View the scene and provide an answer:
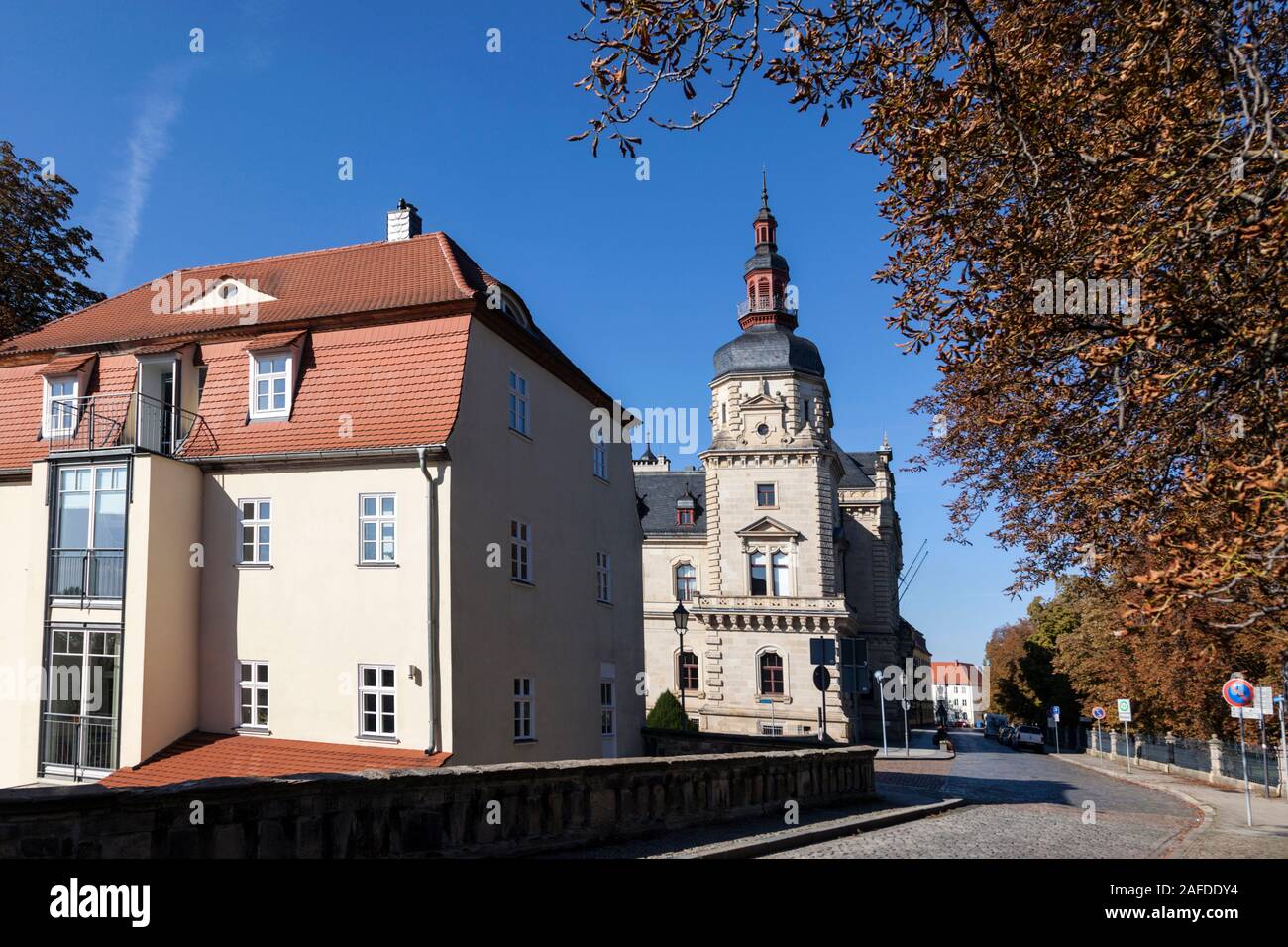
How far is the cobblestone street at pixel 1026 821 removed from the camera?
1316cm

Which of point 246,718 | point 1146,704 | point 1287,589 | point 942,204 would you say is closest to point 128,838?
point 942,204

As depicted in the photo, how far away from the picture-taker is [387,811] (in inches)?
346

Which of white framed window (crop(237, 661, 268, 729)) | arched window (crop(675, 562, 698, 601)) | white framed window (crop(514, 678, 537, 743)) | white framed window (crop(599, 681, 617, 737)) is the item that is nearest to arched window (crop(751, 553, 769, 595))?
arched window (crop(675, 562, 698, 601))

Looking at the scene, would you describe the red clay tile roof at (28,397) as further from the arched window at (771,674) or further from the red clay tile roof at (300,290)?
the arched window at (771,674)

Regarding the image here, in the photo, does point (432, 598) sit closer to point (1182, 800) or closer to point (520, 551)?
point (520, 551)

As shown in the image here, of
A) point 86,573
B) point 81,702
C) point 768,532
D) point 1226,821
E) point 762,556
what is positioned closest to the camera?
point 81,702

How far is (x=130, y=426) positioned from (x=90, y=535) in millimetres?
2460

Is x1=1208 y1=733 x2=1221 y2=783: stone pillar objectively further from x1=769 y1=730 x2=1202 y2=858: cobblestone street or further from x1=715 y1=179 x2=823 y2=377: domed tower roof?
x1=715 y1=179 x2=823 y2=377: domed tower roof

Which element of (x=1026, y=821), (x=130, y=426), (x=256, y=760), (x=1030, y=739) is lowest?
(x=1030, y=739)

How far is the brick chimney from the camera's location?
25.7 m

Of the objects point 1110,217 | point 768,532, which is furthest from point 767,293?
point 1110,217

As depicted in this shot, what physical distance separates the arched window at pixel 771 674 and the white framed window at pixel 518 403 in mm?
36035

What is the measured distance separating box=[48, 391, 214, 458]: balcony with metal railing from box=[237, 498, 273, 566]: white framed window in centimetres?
170

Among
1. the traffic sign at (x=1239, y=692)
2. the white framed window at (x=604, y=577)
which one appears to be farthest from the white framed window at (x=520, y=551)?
the traffic sign at (x=1239, y=692)
